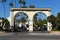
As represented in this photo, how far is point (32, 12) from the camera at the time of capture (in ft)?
187

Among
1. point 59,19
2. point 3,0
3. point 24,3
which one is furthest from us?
point 24,3

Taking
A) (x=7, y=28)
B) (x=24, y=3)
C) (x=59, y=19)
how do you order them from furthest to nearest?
(x=24, y=3), (x=7, y=28), (x=59, y=19)

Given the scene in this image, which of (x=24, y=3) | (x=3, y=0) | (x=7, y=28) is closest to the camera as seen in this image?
(x=7, y=28)

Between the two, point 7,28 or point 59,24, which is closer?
point 59,24

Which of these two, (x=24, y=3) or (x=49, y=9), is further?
(x=24, y=3)

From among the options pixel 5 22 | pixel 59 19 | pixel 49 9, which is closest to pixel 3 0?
pixel 5 22

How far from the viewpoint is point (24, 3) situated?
90.8 meters

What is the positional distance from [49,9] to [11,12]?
9.92m

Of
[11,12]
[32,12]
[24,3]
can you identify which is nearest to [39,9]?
[32,12]

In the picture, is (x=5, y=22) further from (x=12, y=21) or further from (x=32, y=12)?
(x=32, y=12)

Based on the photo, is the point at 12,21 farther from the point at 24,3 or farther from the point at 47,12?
the point at 24,3

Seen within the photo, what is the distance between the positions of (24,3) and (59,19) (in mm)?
44796

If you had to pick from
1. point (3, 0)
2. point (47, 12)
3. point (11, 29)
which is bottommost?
point (11, 29)

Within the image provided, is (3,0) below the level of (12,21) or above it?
above
